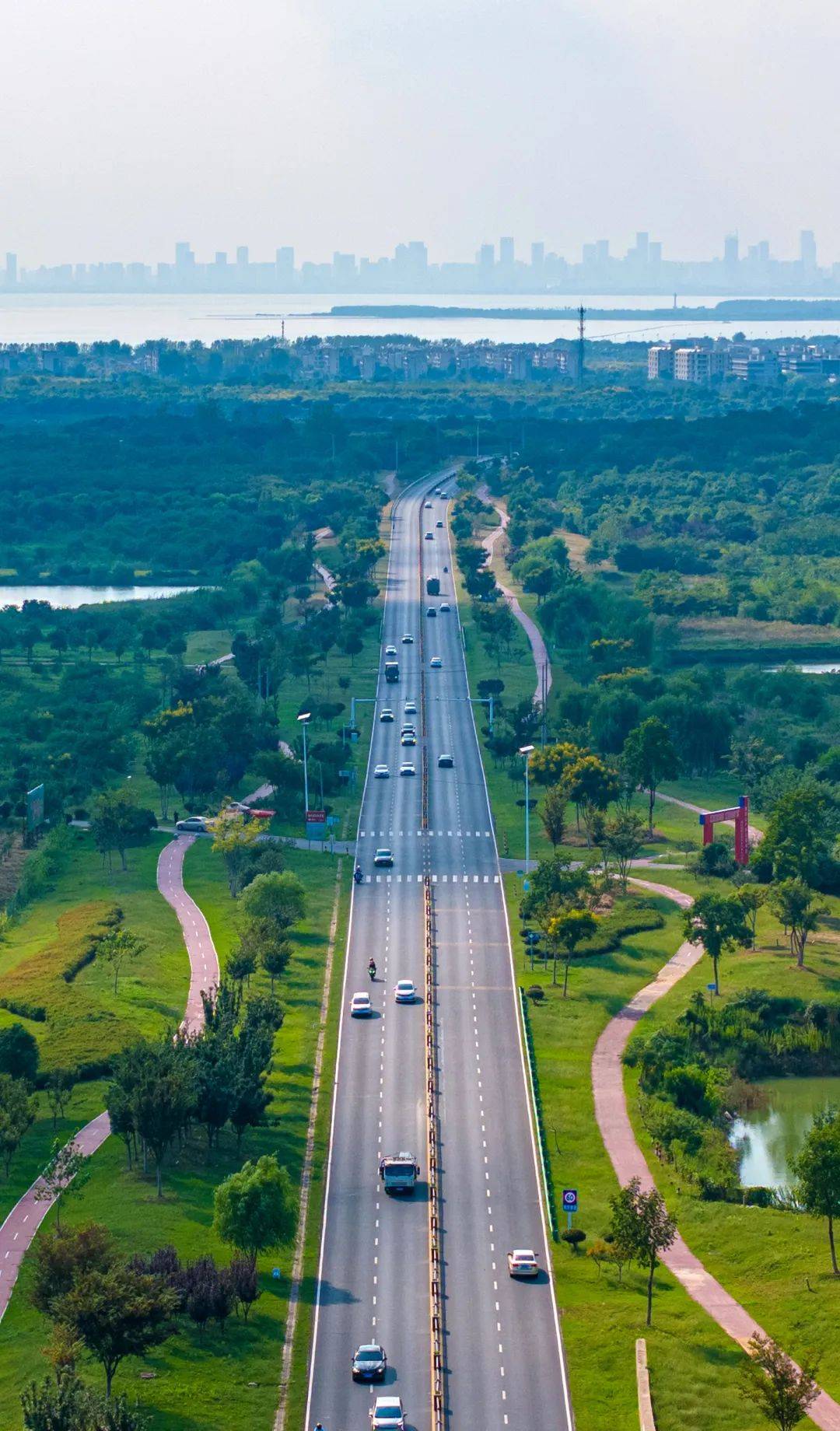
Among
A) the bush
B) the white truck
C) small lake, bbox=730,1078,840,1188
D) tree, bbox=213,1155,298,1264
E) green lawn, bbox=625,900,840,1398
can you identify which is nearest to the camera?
green lawn, bbox=625,900,840,1398

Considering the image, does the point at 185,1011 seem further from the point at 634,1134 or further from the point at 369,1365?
the point at 369,1365

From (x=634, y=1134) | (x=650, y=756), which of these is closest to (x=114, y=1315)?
(x=634, y=1134)

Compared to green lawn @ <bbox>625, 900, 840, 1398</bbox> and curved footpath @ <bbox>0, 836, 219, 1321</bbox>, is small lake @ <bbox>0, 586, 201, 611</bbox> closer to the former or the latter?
curved footpath @ <bbox>0, 836, 219, 1321</bbox>

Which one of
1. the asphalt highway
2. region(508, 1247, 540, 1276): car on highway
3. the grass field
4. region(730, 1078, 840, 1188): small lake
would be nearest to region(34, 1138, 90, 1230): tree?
the grass field

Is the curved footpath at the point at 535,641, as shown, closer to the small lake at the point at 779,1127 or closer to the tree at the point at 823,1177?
the small lake at the point at 779,1127

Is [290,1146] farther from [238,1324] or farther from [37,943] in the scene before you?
[37,943]

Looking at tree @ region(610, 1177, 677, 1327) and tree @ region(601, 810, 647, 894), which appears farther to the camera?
tree @ region(601, 810, 647, 894)
